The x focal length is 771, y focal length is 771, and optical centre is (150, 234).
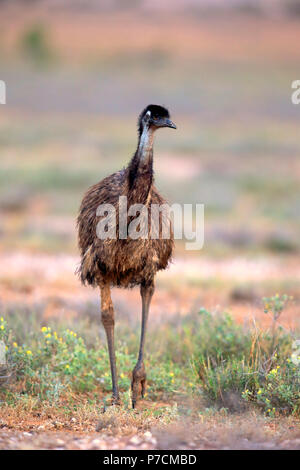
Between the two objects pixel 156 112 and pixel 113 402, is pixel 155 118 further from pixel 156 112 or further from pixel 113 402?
pixel 113 402

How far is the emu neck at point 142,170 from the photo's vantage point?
260 inches

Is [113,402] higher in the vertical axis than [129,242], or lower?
lower

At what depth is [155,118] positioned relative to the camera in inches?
261

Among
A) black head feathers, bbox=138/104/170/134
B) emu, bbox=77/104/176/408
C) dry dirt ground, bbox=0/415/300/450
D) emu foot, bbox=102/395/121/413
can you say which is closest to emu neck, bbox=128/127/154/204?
emu, bbox=77/104/176/408

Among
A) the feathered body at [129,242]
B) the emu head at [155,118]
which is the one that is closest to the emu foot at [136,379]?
the feathered body at [129,242]

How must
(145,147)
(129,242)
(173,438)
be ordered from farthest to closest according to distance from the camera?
(129,242) < (145,147) < (173,438)

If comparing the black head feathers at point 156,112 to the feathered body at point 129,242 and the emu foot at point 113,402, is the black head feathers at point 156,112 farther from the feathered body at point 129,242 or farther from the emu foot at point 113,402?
the emu foot at point 113,402

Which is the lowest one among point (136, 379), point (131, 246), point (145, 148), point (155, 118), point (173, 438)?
point (173, 438)

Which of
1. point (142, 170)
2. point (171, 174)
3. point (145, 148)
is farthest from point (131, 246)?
point (171, 174)

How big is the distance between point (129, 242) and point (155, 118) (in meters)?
1.10

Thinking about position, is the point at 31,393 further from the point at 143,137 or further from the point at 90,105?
the point at 90,105

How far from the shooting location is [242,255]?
1686cm

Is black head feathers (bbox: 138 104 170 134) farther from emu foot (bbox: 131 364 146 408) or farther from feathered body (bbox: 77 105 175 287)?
emu foot (bbox: 131 364 146 408)
